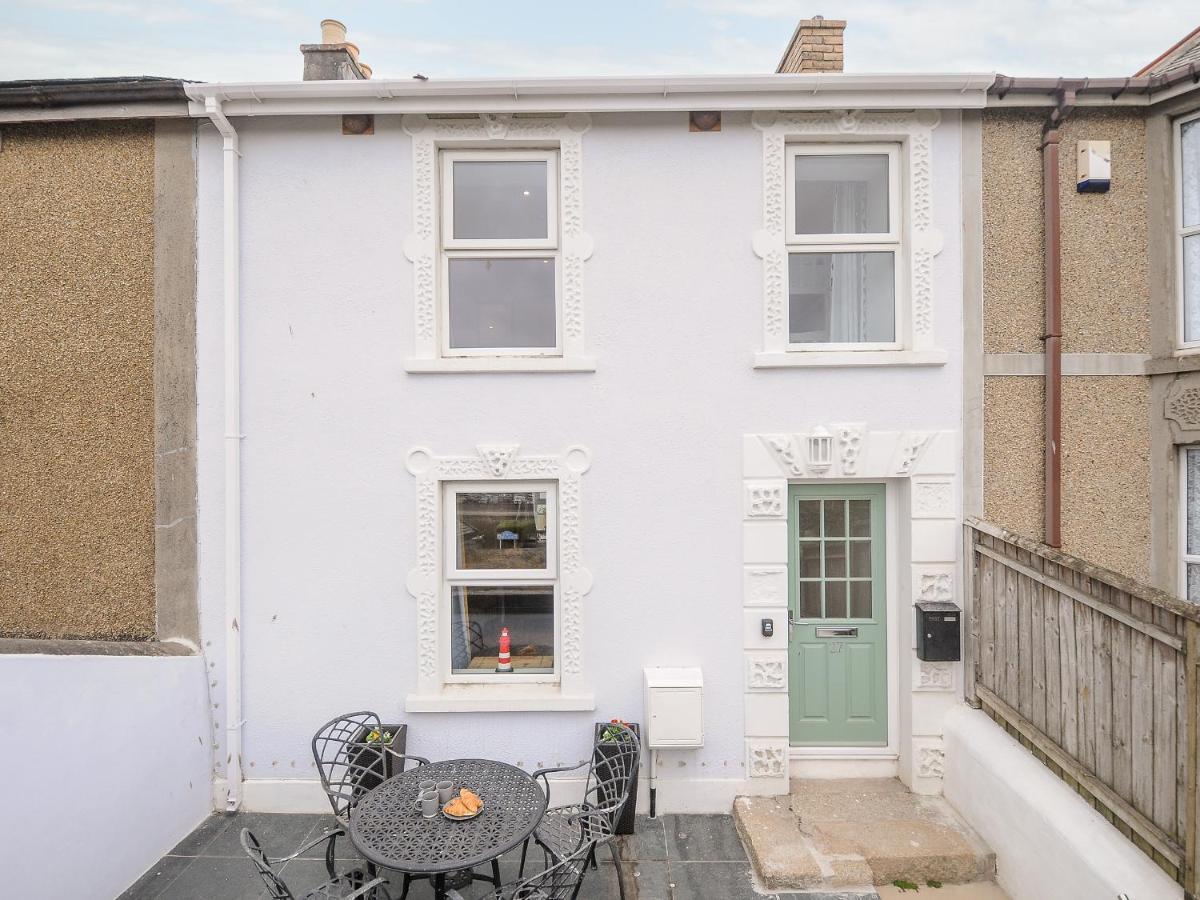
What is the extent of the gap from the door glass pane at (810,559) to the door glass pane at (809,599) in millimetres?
75

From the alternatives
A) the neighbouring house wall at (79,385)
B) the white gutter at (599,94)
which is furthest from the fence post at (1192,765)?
the neighbouring house wall at (79,385)

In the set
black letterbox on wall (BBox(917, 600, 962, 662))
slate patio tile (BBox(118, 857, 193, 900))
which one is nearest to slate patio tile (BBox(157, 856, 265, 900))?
slate patio tile (BBox(118, 857, 193, 900))

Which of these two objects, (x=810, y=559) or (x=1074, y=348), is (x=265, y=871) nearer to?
(x=810, y=559)

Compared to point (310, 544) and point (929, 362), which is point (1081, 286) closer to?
point (929, 362)

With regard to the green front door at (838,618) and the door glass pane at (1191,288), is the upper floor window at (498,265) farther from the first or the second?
the door glass pane at (1191,288)

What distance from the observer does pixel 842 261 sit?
16.0ft

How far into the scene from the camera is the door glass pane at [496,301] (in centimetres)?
487

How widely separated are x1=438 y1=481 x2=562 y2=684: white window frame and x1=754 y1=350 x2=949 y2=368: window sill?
6.60 ft

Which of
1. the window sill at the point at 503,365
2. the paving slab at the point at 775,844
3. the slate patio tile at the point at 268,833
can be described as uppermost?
the window sill at the point at 503,365

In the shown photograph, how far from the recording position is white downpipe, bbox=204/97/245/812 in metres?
4.60

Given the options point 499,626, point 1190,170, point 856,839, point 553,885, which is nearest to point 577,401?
point 499,626

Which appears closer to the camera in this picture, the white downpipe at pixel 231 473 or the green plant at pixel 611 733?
the green plant at pixel 611 733

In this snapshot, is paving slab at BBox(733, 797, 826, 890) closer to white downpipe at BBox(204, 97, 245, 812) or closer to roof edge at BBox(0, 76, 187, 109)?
white downpipe at BBox(204, 97, 245, 812)

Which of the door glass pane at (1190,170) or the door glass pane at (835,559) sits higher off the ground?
the door glass pane at (1190,170)
